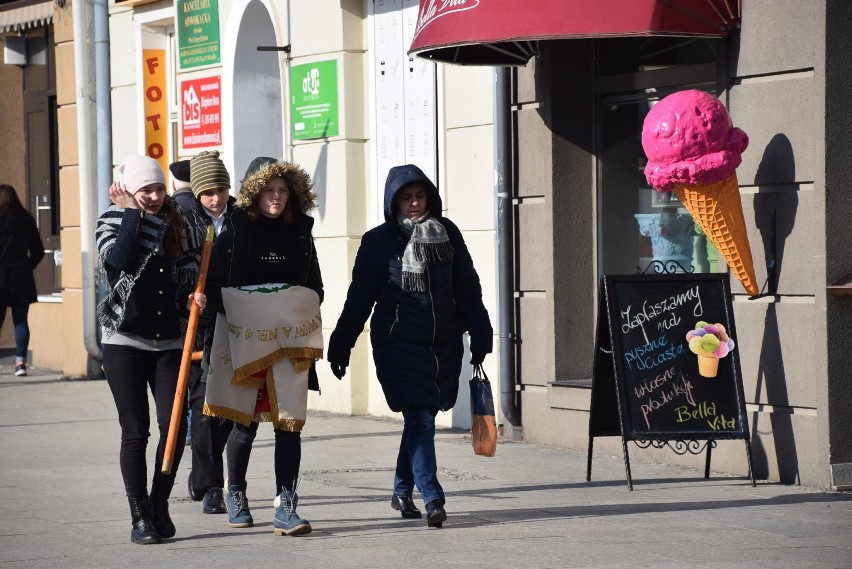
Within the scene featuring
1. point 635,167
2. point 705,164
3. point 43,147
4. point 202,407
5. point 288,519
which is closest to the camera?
point 288,519

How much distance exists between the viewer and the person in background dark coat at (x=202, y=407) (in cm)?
799

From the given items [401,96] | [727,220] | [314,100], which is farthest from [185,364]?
[314,100]

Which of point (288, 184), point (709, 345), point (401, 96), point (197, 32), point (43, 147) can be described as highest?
point (197, 32)

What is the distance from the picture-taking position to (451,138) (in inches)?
445

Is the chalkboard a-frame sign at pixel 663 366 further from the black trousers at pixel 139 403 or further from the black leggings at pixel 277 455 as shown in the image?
the black trousers at pixel 139 403

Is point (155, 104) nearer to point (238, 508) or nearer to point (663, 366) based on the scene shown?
point (663, 366)

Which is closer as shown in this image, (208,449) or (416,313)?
(416,313)

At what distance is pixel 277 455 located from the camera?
7.27m

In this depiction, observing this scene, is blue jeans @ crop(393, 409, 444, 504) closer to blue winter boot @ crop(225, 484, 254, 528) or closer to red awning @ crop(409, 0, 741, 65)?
blue winter boot @ crop(225, 484, 254, 528)

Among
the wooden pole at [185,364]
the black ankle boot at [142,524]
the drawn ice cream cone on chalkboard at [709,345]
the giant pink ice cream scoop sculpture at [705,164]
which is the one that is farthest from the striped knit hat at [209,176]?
the drawn ice cream cone on chalkboard at [709,345]

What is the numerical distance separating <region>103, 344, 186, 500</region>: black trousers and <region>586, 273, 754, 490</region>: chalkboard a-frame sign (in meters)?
2.56

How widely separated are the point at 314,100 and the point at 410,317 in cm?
566

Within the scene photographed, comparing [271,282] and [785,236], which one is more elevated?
[785,236]

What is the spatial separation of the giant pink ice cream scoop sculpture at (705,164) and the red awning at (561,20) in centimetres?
43
